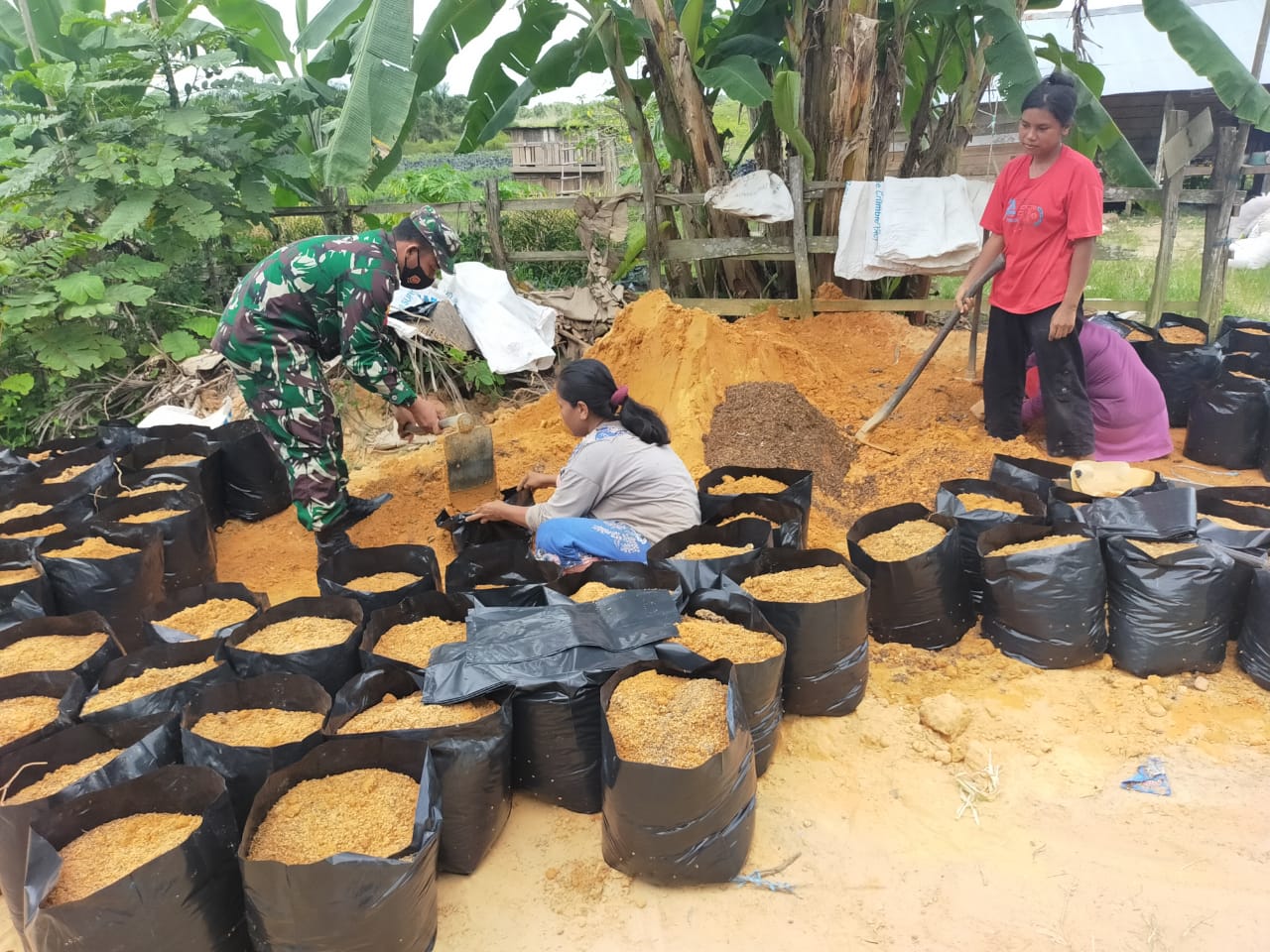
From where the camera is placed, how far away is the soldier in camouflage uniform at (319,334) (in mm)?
3266

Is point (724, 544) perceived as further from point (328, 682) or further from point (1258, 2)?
point (1258, 2)

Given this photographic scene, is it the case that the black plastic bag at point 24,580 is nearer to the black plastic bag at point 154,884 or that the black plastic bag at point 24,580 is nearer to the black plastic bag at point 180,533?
the black plastic bag at point 180,533

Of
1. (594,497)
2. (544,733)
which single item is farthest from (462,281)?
(544,733)

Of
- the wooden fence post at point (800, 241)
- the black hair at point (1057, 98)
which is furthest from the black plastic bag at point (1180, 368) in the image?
the wooden fence post at point (800, 241)

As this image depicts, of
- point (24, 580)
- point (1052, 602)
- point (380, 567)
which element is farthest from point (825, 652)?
point (24, 580)

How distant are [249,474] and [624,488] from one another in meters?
2.40

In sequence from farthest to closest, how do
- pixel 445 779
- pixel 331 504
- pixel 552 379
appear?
pixel 552 379 → pixel 331 504 → pixel 445 779

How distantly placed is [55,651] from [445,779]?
4.93 feet

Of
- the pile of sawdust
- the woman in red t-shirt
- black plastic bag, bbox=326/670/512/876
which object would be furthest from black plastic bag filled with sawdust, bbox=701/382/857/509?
black plastic bag, bbox=326/670/512/876

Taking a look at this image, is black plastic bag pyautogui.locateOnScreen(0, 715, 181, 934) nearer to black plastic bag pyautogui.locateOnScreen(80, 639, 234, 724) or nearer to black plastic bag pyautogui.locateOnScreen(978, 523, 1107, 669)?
black plastic bag pyautogui.locateOnScreen(80, 639, 234, 724)

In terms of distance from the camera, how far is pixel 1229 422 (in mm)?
4320

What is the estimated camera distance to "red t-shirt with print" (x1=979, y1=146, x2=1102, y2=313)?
3.72 metres

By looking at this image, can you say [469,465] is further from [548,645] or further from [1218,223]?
[1218,223]

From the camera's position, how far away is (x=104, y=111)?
18.8ft
